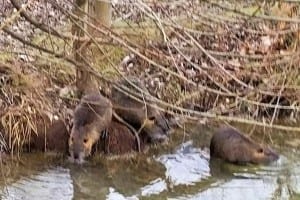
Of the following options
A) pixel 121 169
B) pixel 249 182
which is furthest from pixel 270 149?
pixel 121 169

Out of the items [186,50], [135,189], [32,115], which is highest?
[186,50]

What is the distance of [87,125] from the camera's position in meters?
6.96

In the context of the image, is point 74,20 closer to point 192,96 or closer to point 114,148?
point 114,148

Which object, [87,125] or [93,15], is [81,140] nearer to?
[87,125]

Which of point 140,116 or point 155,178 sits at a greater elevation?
point 140,116

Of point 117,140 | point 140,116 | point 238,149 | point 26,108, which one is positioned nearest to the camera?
point 26,108

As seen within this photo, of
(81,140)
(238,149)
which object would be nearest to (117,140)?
(81,140)

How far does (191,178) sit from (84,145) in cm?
90

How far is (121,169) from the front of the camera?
6.88 meters

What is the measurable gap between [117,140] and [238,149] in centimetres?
101

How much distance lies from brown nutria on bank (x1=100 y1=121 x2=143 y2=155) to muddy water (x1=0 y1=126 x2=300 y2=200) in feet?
0.35

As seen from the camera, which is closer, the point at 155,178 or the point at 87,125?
the point at 155,178

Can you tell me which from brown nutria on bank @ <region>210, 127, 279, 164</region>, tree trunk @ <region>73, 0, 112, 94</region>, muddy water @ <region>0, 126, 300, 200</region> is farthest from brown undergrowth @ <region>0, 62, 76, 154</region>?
brown nutria on bank @ <region>210, 127, 279, 164</region>

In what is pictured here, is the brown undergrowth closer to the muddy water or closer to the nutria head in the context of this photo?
the muddy water
